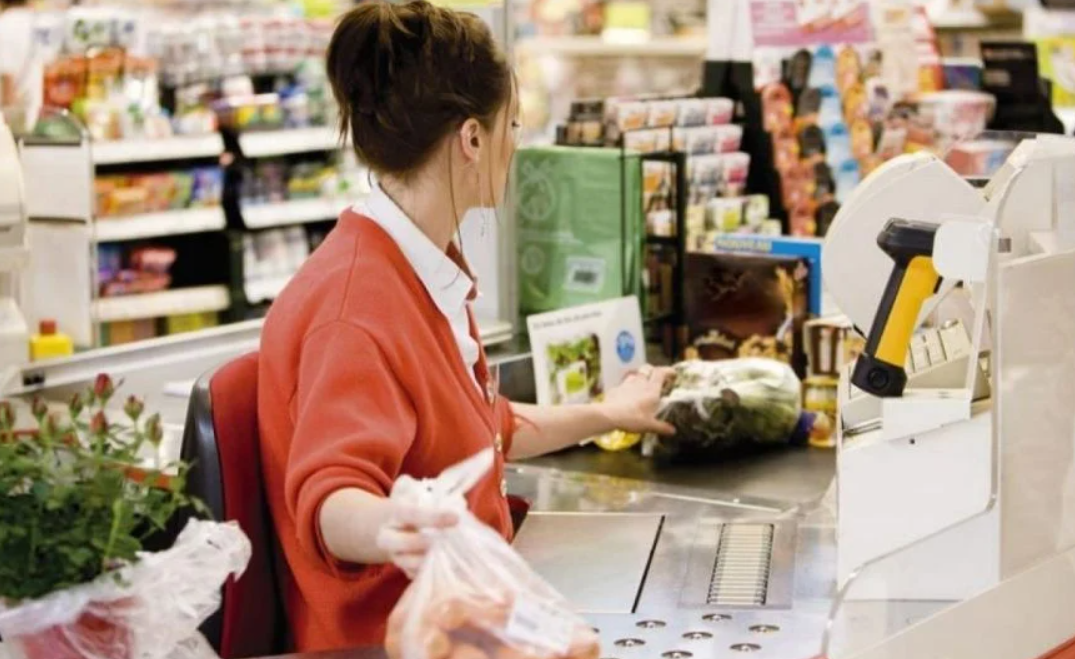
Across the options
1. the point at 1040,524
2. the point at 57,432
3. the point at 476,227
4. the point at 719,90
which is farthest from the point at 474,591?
the point at 719,90

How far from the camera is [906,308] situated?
2199mm

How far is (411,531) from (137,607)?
1.01ft

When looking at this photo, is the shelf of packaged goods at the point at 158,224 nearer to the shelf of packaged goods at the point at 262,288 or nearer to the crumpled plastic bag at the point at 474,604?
the shelf of packaged goods at the point at 262,288

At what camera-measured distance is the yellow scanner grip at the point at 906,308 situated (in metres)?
2.19

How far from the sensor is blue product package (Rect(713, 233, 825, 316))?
3662mm

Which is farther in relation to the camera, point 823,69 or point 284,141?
point 284,141

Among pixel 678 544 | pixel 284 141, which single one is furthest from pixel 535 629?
pixel 284 141

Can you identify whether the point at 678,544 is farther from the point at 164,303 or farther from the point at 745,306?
the point at 164,303

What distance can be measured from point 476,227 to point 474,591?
243 cm

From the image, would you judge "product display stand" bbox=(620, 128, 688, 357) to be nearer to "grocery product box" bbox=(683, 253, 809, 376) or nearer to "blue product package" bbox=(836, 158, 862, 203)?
"grocery product box" bbox=(683, 253, 809, 376)

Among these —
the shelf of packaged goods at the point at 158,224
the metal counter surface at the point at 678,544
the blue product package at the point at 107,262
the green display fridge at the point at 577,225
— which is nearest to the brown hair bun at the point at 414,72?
the metal counter surface at the point at 678,544

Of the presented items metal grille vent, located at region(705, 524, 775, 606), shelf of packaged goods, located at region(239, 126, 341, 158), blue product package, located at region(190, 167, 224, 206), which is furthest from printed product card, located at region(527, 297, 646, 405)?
blue product package, located at region(190, 167, 224, 206)

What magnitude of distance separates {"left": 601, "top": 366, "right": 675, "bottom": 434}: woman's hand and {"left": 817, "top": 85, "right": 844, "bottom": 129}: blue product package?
1792 mm

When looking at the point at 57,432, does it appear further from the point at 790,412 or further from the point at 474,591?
the point at 790,412
